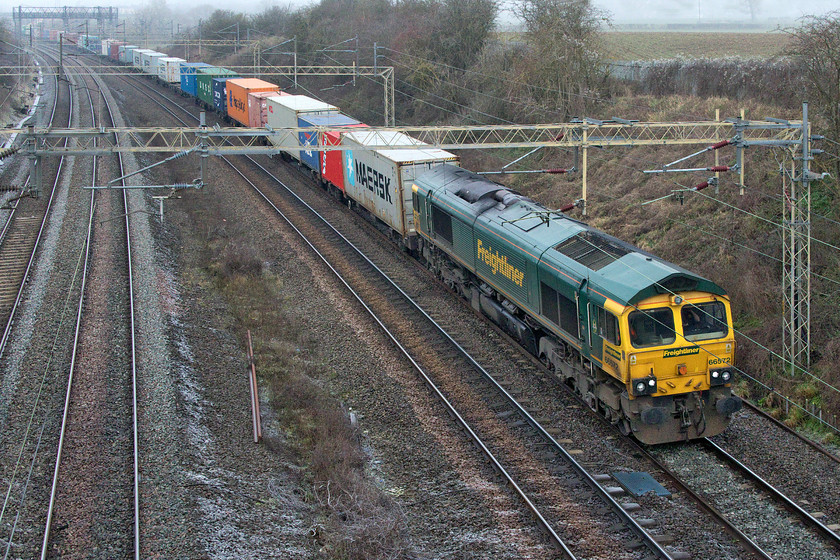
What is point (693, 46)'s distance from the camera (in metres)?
54.8

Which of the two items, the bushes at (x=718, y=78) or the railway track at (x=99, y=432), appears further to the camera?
the bushes at (x=718, y=78)

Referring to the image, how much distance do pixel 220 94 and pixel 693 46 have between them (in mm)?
32653

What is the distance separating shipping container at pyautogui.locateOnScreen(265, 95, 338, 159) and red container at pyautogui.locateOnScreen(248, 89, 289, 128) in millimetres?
790

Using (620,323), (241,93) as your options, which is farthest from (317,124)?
(620,323)

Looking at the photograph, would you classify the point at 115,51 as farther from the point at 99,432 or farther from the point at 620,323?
the point at 620,323

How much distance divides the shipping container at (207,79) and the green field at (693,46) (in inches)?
1048

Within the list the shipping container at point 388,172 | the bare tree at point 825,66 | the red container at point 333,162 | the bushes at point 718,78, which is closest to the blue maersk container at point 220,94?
the red container at point 333,162

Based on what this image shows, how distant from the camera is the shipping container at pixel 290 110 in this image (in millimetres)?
36000

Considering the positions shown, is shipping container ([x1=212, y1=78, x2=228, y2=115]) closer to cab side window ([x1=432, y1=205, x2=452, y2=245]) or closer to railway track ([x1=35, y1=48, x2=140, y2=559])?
railway track ([x1=35, y1=48, x2=140, y2=559])

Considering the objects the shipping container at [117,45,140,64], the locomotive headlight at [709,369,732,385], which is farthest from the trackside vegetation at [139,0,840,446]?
the shipping container at [117,45,140,64]

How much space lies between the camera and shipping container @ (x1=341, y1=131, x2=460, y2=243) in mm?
25078

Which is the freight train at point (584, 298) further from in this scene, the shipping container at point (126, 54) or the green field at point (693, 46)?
the shipping container at point (126, 54)

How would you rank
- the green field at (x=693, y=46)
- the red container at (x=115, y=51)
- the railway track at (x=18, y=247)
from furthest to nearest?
the red container at (x=115, y=51) → the green field at (x=693, y=46) → the railway track at (x=18, y=247)

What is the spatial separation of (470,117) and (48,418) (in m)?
33.0
